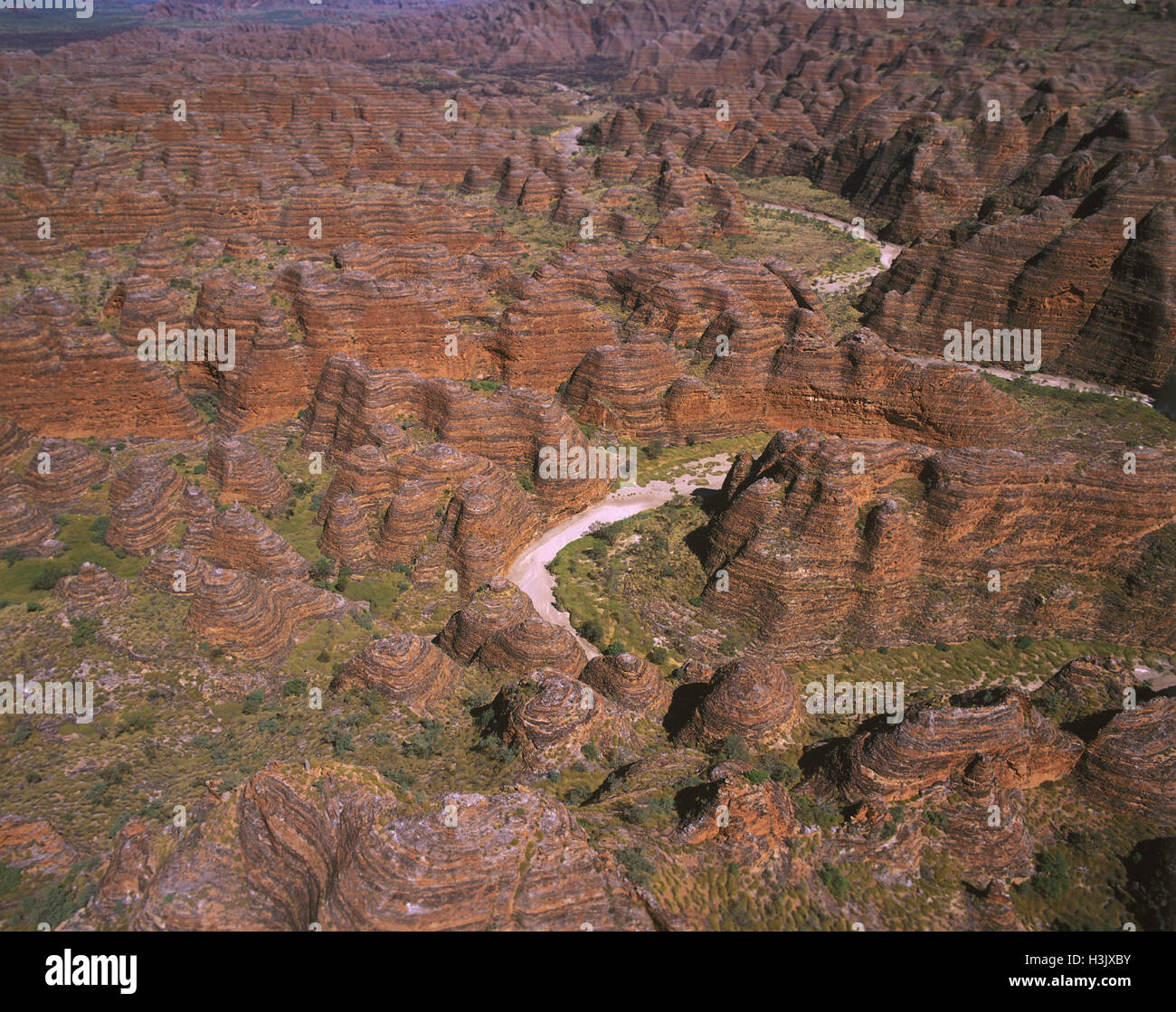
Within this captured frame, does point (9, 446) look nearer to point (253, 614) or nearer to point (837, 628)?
point (253, 614)

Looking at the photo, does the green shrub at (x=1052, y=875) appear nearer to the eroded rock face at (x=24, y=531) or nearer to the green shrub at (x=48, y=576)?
the green shrub at (x=48, y=576)

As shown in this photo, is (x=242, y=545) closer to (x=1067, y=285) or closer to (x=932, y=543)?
(x=932, y=543)

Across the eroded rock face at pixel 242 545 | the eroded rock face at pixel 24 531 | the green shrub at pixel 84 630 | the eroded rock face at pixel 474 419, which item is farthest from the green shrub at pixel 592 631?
the eroded rock face at pixel 24 531

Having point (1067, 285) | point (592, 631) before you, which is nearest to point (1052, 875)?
point (592, 631)

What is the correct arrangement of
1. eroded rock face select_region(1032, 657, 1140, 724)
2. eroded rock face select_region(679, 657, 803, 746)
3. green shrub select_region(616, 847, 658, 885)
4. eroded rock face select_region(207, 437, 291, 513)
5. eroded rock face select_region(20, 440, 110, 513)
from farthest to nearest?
1. eroded rock face select_region(207, 437, 291, 513)
2. eroded rock face select_region(20, 440, 110, 513)
3. eroded rock face select_region(1032, 657, 1140, 724)
4. eroded rock face select_region(679, 657, 803, 746)
5. green shrub select_region(616, 847, 658, 885)

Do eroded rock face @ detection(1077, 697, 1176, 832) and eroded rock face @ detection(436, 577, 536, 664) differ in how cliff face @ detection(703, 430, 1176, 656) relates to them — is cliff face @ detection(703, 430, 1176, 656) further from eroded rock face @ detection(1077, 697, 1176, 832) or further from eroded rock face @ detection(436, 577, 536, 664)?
eroded rock face @ detection(436, 577, 536, 664)

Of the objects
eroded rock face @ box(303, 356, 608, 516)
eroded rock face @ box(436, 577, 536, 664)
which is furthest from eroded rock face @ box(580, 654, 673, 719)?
eroded rock face @ box(303, 356, 608, 516)
